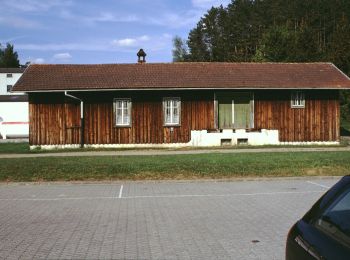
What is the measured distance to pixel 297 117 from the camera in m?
30.8

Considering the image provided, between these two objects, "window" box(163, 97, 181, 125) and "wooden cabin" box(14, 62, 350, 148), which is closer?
"wooden cabin" box(14, 62, 350, 148)

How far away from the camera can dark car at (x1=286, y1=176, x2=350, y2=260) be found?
3.36 meters

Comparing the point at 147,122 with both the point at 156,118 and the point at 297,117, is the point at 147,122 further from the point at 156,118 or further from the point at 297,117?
the point at 297,117

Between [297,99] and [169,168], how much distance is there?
50.0 feet

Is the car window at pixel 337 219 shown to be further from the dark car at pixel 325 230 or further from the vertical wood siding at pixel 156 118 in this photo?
the vertical wood siding at pixel 156 118

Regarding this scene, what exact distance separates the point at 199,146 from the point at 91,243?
22107 mm

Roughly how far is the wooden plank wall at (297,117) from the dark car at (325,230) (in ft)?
88.1

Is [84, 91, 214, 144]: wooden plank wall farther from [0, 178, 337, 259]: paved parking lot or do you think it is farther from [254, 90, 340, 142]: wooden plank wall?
[0, 178, 337, 259]: paved parking lot

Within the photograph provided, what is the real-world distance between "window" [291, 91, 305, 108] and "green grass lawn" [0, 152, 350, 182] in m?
10.5

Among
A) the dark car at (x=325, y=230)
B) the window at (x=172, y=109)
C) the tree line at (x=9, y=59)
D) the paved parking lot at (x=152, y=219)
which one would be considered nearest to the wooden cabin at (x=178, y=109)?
the window at (x=172, y=109)

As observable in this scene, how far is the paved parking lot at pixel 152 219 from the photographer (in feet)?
24.2

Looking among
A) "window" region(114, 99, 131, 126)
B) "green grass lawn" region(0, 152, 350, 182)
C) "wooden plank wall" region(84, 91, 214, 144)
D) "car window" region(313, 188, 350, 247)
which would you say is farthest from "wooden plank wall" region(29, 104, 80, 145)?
"car window" region(313, 188, 350, 247)

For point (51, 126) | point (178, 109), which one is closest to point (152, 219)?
point (178, 109)

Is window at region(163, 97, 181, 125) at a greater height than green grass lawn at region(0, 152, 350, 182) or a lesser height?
greater
